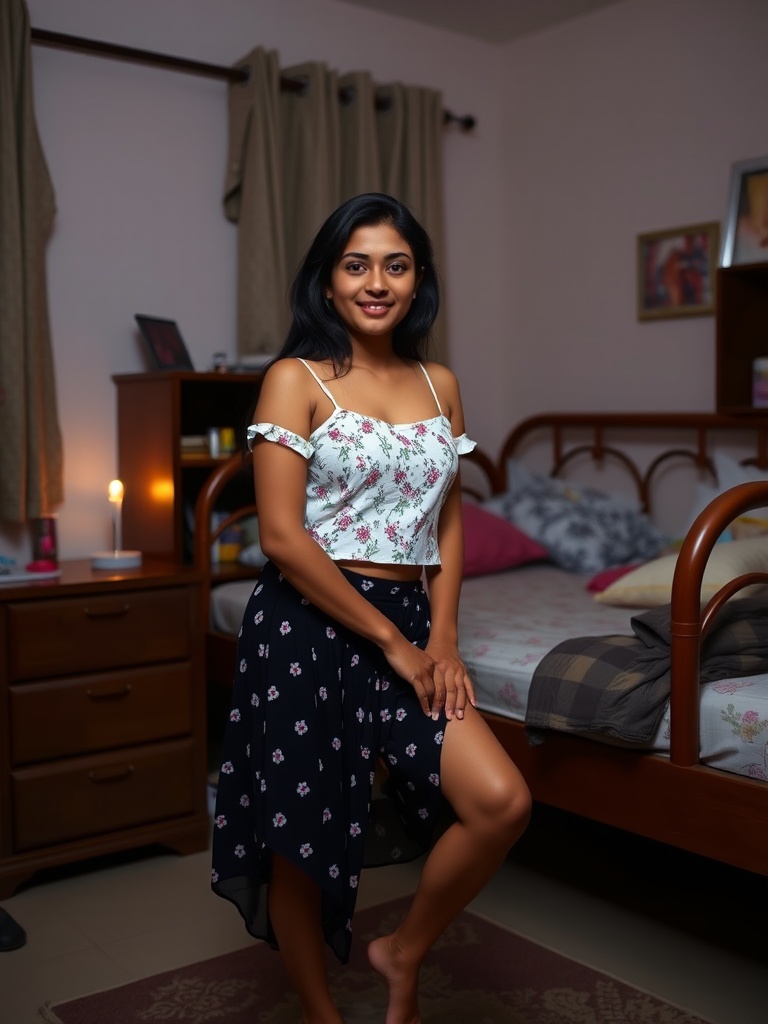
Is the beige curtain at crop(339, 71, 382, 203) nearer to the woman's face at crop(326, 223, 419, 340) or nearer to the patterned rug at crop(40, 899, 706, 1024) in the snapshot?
the woman's face at crop(326, 223, 419, 340)

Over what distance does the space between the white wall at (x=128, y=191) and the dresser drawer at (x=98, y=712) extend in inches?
26.5

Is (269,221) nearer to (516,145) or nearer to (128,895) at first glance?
(516,145)

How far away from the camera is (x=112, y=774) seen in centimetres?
277

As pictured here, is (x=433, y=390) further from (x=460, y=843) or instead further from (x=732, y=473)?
(x=732, y=473)

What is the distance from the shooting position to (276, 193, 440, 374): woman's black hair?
1814 millimetres

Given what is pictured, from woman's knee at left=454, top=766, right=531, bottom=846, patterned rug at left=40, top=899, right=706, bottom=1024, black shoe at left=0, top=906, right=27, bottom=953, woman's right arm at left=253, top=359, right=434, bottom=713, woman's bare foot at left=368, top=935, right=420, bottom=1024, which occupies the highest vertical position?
woman's right arm at left=253, top=359, right=434, bottom=713

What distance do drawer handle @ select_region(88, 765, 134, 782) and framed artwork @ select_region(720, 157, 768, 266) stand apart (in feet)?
7.20

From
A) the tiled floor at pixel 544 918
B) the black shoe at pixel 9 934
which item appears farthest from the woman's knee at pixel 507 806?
the black shoe at pixel 9 934

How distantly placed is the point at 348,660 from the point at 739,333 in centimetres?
210

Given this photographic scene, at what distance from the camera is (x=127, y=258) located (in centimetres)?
341

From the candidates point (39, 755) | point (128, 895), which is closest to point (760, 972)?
point (128, 895)

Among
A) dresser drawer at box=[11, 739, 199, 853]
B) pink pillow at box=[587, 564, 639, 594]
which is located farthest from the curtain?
dresser drawer at box=[11, 739, 199, 853]

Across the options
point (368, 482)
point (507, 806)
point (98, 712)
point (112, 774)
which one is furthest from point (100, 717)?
point (507, 806)

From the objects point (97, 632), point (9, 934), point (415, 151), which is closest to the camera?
point (9, 934)
